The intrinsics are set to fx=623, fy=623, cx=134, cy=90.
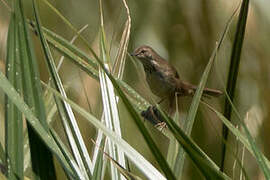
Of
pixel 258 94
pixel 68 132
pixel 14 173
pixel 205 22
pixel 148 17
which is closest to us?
pixel 14 173

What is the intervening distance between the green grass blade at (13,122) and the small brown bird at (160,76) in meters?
1.42

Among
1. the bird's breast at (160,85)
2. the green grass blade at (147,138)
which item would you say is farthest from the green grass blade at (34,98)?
the bird's breast at (160,85)

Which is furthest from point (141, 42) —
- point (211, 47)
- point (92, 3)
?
point (211, 47)

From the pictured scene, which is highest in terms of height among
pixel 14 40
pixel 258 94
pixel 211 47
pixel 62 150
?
pixel 14 40

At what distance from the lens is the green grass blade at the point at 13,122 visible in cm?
79

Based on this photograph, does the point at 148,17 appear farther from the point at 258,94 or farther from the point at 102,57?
the point at 102,57

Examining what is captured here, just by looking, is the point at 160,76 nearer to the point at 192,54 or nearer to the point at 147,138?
the point at 192,54

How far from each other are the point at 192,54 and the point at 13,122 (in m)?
1.12

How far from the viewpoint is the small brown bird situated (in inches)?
90.7

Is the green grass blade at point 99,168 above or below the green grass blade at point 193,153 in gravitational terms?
above

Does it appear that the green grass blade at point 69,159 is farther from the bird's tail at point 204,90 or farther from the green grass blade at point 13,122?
the bird's tail at point 204,90

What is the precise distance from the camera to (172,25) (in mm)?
1983

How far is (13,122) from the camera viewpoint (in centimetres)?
81

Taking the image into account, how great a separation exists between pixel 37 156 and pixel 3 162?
100mm
